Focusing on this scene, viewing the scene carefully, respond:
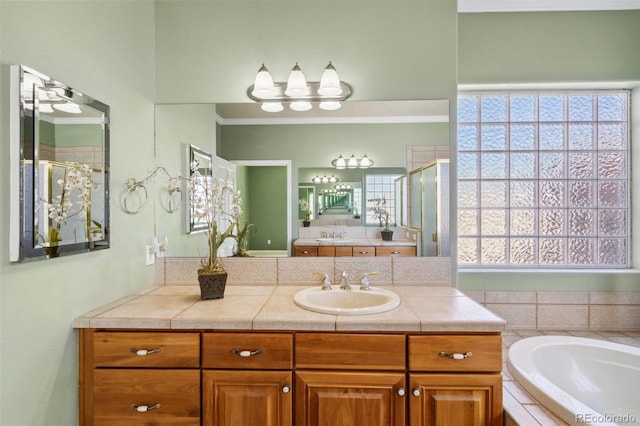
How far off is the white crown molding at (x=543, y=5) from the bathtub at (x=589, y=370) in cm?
216

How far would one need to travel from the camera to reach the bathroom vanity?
4.34ft

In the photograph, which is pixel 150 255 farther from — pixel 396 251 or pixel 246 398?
pixel 396 251

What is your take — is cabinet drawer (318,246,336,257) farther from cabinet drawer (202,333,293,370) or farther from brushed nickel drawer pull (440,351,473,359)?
brushed nickel drawer pull (440,351,473,359)

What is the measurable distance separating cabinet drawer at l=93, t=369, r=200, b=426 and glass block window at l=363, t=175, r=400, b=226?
127 centimetres

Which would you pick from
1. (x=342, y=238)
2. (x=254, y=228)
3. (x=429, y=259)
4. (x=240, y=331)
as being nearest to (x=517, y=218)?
(x=429, y=259)

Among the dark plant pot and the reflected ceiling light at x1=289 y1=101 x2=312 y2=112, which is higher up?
the reflected ceiling light at x1=289 y1=101 x2=312 y2=112

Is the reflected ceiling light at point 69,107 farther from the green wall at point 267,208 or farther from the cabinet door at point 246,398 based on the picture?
the cabinet door at point 246,398

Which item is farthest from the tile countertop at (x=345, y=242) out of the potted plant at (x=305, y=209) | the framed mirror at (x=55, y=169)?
the framed mirror at (x=55, y=169)

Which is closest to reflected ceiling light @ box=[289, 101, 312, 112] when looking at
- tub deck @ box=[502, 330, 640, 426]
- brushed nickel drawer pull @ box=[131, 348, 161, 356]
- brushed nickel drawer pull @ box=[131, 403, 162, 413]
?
brushed nickel drawer pull @ box=[131, 348, 161, 356]

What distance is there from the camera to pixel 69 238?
4.33 feet

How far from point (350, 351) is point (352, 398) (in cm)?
19

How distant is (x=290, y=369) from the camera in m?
1.36

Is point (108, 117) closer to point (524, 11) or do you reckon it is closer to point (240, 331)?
point (240, 331)

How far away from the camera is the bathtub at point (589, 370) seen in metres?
1.70
